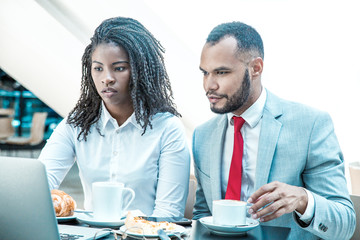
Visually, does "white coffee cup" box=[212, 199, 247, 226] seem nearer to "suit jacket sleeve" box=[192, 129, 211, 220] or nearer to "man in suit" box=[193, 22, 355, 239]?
"man in suit" box=[193, 22, 355, 239]

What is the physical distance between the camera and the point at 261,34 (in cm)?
345

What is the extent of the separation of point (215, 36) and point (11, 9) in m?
2.85

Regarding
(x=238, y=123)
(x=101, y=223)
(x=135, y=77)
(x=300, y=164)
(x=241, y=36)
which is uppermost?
(x=241, y=36)

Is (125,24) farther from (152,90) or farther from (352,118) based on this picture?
(352,118)

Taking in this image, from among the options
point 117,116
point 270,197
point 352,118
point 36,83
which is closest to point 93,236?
point 270,197

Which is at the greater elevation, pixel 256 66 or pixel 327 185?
pixel 256 66

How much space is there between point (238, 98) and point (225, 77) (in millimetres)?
90

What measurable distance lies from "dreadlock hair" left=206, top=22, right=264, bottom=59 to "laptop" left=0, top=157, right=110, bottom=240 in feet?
3.15

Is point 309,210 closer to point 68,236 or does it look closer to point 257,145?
point 257,145

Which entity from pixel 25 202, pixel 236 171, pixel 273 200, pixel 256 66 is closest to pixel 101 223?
pixel 25 202

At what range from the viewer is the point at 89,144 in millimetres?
1880

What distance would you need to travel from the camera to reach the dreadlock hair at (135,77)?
1862 millimetres

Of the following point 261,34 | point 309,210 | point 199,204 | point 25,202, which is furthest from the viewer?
point 261,34

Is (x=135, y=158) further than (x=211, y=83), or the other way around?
(x=135, y=158)
